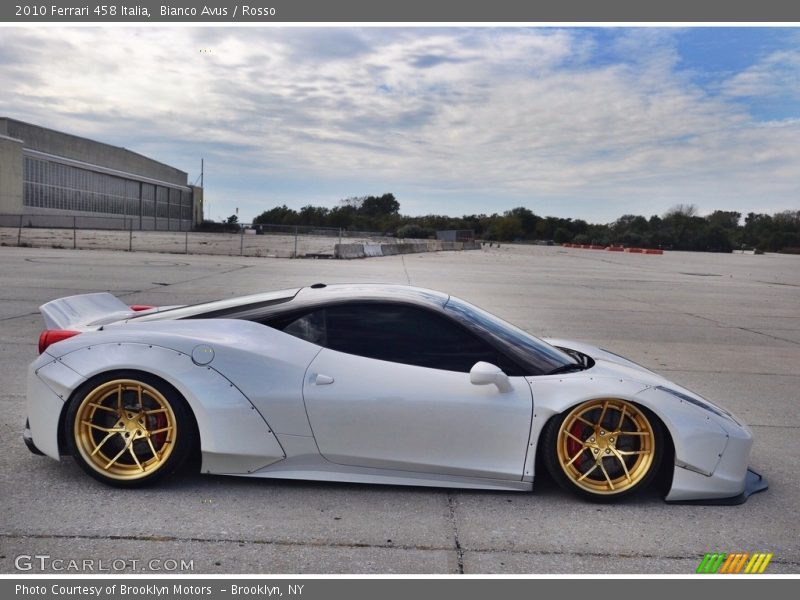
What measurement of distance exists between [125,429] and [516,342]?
7.62 ft

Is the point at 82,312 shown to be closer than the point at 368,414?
No

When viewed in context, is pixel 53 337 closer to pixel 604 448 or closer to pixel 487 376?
pixel 487 376

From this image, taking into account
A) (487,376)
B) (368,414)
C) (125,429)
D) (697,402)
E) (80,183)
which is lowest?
(125,429)

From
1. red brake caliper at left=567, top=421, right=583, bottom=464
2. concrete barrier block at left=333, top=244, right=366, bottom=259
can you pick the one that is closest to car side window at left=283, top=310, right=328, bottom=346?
red brake caliper at left=567, top=421, right=583, bottom=464

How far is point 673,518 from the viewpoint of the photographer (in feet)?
12.7

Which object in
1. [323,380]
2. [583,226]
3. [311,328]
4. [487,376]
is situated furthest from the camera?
[583,226]

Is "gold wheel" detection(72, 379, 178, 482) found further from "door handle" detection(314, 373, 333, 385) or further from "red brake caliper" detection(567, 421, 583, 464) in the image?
"red brake caliper" detection(567, 421, 583, 464)

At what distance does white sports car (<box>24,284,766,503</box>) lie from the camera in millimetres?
3920

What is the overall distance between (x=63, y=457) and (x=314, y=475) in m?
1.69

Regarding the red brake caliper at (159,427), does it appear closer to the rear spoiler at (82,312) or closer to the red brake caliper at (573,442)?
the rear spoiler at (82,312)

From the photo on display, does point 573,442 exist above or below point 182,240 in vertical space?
above

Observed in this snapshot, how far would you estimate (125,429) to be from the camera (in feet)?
13.1

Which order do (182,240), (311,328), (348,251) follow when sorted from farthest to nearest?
(182,240) → (348,251) → (311,328)

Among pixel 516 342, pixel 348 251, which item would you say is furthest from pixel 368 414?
pixel 348 251
